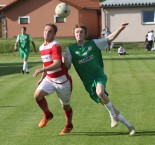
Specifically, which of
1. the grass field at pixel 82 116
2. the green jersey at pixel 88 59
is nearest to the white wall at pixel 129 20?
the grass field at pixel 82 116

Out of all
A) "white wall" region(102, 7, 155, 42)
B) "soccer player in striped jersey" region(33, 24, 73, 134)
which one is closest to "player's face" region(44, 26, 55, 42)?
"soccer player in striped jersey" region(33, 24, 73, 134)

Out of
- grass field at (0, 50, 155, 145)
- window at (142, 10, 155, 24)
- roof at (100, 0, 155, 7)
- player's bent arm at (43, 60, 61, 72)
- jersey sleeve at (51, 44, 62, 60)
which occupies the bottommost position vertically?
grass field at (0, 50, 155, 145)

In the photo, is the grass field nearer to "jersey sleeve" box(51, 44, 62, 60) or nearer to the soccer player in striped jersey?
the soccer player in striped jersey

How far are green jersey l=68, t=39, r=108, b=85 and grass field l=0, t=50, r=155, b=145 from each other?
104 centimetres

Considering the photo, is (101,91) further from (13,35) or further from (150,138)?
(13,35)

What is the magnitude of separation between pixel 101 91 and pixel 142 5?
121ft

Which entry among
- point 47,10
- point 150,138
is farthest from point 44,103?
point 47,10

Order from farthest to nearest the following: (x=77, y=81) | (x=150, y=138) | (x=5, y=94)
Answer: (x=77, y=81) → (x=5, y=94) → (x=150, y=138)

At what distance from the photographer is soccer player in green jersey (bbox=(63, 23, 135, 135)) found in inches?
388

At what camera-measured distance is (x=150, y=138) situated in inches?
376

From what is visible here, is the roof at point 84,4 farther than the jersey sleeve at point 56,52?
Yes

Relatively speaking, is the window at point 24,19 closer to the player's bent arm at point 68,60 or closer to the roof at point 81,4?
the roof at point 81,4

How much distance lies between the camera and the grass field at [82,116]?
380 inches

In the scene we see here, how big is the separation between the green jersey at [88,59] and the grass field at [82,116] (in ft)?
3.42
